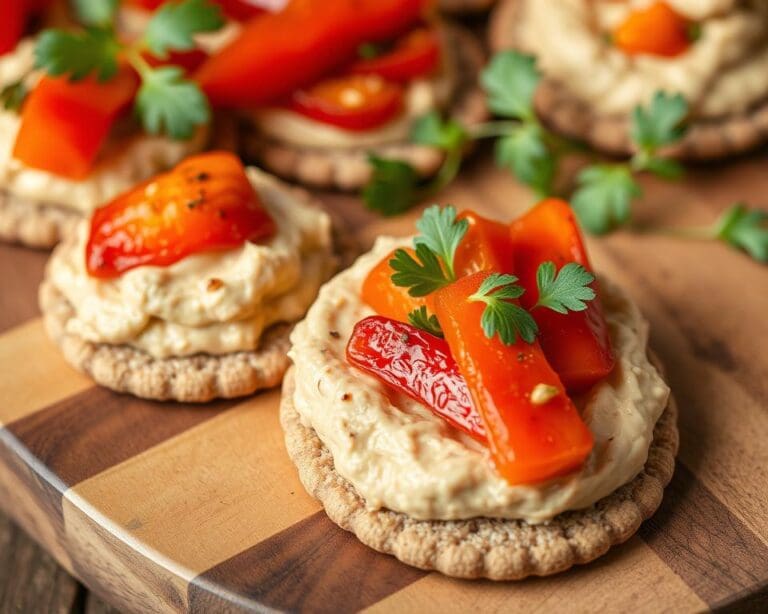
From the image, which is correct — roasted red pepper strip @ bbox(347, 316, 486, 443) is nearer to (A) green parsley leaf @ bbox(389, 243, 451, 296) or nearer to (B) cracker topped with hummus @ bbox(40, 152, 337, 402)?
(A) green parsley leaf @ bbox(389, 243, 451, 296)

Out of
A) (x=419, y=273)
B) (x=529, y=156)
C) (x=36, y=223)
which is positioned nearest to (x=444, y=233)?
(x=419, y=273)

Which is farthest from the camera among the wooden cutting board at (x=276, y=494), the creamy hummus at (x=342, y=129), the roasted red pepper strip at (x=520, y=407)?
the creamy hummus at (x=342, y=129)

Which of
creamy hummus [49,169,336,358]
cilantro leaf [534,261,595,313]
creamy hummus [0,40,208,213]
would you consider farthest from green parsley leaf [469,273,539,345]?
creamy hummus [0,40,208,213]

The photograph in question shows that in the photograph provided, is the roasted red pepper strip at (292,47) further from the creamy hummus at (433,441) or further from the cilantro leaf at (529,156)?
the creamy hummus at (433,441)

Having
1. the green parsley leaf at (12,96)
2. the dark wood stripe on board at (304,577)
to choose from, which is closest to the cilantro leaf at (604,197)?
the dark wood stripe on board at (304,577)

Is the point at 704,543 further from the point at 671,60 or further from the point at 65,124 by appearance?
the point at 65,124

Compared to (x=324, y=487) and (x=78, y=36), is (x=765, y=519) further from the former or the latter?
(x=78, y=36)
